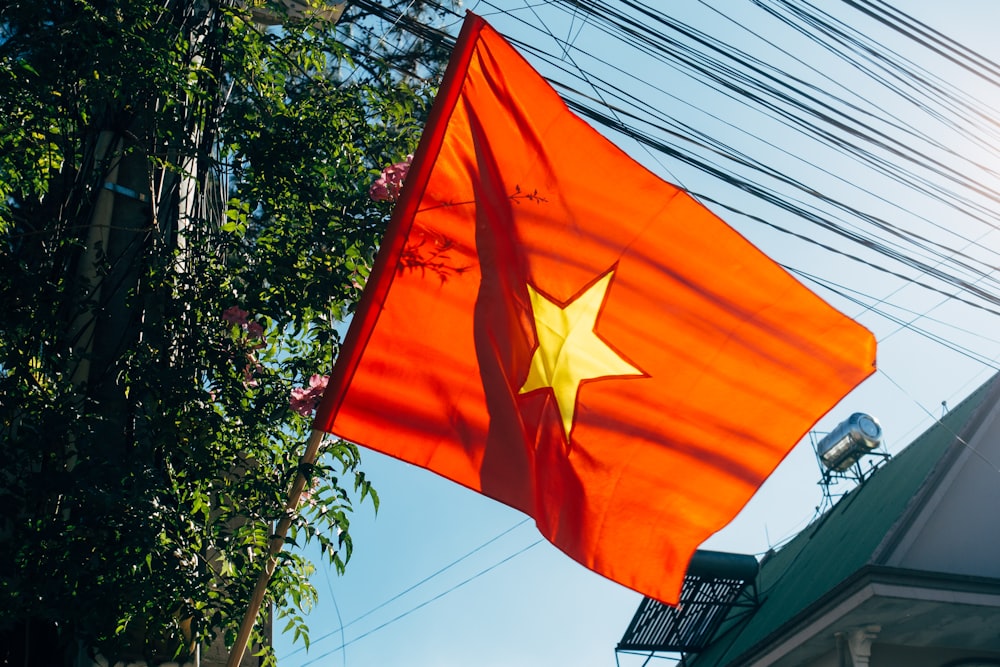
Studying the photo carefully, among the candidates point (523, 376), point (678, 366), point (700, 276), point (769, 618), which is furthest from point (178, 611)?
point (769, 618)

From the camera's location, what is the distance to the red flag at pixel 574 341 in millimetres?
4410

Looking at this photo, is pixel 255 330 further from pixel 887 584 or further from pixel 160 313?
pixel 887 584

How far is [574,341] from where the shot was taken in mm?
4914

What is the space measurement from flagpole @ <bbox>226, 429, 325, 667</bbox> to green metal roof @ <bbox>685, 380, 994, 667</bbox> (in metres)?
7.06

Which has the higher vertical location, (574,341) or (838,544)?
(838,544)

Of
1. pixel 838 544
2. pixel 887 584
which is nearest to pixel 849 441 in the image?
pixel 838 544

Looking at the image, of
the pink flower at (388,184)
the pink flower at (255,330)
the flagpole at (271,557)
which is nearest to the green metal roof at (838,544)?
the pink flower at (388,184)

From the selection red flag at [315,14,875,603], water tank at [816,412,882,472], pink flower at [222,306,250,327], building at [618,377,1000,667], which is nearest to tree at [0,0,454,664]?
pink flower at [222,306,250,327]

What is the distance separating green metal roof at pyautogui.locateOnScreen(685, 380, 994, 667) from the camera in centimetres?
1132

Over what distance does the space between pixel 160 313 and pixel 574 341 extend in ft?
8.30

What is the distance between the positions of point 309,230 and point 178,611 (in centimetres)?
230

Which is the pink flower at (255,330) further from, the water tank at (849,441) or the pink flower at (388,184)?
the water tank at (849,441)

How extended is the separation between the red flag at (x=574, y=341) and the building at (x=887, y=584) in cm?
533

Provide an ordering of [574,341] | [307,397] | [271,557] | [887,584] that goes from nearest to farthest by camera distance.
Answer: [271,557]
[574,341]
[307,397]
[887,584]
